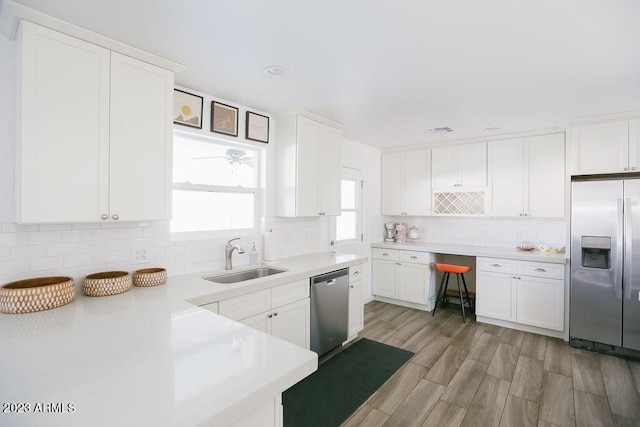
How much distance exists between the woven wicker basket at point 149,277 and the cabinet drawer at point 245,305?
1.60 feet

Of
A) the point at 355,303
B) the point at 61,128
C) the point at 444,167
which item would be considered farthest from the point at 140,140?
the point at 444,167

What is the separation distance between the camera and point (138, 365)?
1068mm

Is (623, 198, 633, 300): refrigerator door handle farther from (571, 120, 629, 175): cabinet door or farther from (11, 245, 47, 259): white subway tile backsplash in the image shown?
(11, 245, 47, 259): white subway tile backsplash

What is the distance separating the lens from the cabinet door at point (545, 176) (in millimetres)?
3709

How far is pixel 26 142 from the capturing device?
1.55 m

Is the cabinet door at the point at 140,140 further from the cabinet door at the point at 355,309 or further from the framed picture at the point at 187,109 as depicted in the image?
the cabinet door at the point at 355,309

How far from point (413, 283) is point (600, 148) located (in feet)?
8.62

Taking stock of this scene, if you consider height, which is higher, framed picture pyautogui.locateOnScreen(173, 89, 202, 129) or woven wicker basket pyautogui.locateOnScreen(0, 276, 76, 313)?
framed picture pyautogui.locateOnScreen(173, 89, 202, 129)

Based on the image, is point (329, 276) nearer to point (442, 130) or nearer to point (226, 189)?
point (226, 189)

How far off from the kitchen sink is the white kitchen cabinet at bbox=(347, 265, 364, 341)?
0.89m

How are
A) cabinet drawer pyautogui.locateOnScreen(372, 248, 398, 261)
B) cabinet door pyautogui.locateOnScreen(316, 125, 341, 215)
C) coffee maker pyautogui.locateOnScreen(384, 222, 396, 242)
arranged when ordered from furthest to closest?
coffee maker pyautogui.locateOnScreen(384, 222, 396, 242) → cabinet drawer pyautogui.locateOnScreen(372, 248, 398, 261) → cabinet door pyautogui.locateOnScreen(316, 125, 341, 215)

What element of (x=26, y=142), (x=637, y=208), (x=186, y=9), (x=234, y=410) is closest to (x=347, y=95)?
(x=186, y=9)

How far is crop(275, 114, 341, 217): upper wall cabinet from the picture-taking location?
3154mm

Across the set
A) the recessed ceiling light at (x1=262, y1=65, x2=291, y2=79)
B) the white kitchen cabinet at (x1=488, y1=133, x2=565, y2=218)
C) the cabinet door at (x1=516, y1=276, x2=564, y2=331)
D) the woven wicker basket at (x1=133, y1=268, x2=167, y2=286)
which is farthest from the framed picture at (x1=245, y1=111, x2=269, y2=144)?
the cabinet door at (x1=516, y1=276, x2=564, y2=331)
